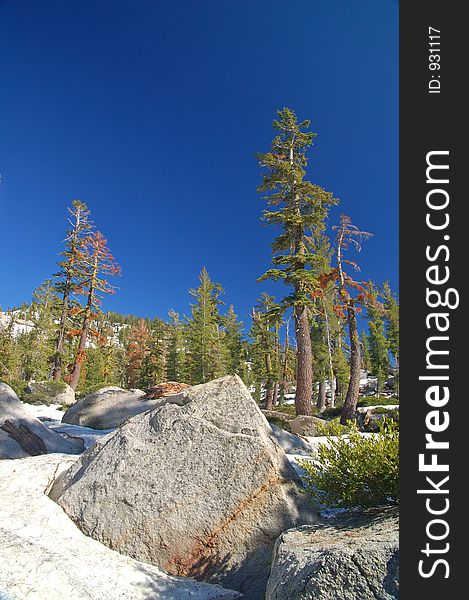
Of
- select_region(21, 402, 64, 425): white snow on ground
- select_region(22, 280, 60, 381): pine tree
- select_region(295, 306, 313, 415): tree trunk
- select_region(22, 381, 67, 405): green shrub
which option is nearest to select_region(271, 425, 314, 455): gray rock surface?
select_region(295, 306, 313, 415): tree trunk

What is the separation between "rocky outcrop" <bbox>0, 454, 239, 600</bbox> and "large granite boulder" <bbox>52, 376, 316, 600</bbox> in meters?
0.28

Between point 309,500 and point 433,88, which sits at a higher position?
point 433,88

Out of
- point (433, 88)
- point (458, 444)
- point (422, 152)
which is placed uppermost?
point (433, 88)

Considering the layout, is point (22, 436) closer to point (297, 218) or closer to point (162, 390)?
point (162, 390)

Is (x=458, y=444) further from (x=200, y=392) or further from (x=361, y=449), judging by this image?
(x=200, y=392)

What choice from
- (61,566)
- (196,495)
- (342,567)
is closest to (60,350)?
(196,495)

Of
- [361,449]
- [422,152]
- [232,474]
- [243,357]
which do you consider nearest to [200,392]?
[232,474]

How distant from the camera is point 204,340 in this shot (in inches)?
1623

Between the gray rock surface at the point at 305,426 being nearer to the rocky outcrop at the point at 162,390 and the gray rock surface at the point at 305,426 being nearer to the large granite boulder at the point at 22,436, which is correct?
the rocky outcrop at the point at 162,390

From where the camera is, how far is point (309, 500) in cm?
538

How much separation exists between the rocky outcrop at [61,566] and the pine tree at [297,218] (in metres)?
15.1

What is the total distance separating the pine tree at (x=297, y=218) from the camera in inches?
776

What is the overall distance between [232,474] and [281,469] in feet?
2.67

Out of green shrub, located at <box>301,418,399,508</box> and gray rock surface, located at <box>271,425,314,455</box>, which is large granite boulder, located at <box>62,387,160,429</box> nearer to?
gray rock surface, located at <box>271,425,314,455</box>
